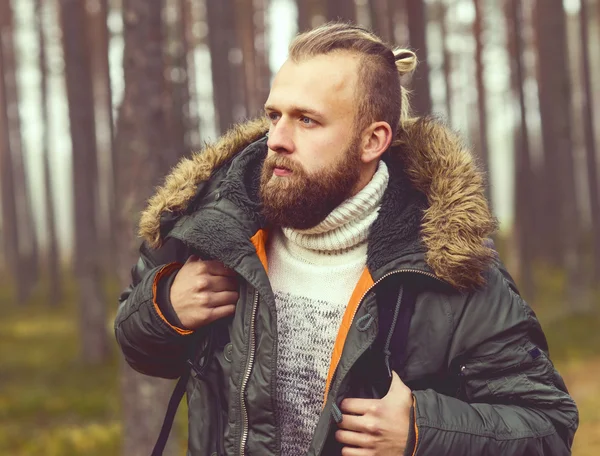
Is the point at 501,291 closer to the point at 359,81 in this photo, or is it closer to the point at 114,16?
the point at 359,81

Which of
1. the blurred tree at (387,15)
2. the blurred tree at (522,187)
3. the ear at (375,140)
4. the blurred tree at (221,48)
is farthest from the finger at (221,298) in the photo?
the blurred tree at (522,187)

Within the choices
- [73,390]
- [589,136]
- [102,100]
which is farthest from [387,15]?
[102,100]

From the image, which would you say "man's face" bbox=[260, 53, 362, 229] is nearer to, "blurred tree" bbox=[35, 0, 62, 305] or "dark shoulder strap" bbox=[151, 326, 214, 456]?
"dark shoulder strap" bbox=[151, 326, 214, 456]

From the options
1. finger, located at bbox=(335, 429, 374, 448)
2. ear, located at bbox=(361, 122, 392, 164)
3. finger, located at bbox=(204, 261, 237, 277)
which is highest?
ear, located at bbox=(361, 122, 392, 164)

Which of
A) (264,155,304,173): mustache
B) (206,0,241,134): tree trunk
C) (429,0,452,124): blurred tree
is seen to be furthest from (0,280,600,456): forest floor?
(429,0,452,124): blurred tree

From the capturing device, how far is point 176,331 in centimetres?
261

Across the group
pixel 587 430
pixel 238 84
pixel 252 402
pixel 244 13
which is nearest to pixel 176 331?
pixel 252 402

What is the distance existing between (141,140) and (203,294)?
3.04 metres

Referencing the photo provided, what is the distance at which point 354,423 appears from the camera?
7.51 ft

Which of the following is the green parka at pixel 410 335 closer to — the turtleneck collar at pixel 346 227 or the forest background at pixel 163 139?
the turtleneck collar at pixel 346 227

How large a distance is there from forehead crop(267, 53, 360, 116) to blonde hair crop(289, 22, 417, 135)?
30mm

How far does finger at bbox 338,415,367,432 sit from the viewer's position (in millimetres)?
2277

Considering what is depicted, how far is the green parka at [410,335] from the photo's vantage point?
2.33m

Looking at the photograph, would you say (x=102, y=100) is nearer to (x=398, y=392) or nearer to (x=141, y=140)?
(x=141, y=140)
